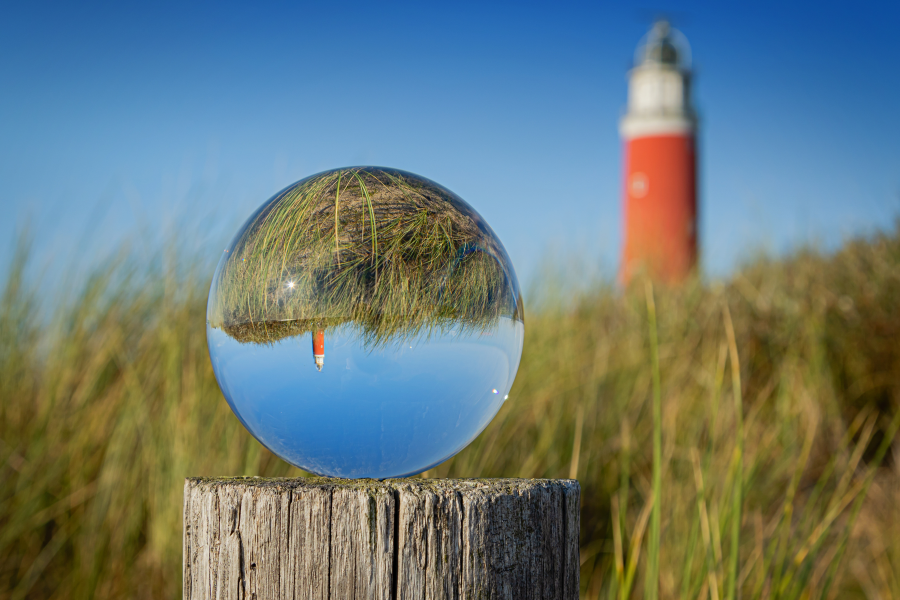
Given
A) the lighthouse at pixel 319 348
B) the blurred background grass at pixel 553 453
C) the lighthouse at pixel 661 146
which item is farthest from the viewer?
the lighthouse at pixel 661 146

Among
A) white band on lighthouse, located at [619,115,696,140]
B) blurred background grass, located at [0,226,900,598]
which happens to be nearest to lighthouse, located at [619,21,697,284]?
white band on lighthouse, located at [619,115,696,140]

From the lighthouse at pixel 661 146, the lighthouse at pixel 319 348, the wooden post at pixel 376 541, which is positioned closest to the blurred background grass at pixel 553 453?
the wooden post at pixel 376 541

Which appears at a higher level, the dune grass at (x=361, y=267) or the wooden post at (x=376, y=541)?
the dune grass at (x=361, y=267)

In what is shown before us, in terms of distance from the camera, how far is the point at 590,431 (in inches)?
143

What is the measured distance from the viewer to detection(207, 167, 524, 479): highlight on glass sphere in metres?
1.08

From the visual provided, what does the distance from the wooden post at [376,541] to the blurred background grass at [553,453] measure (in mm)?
639

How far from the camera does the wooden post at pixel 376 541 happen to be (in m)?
1.09

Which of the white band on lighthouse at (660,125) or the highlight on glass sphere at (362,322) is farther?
the white band on lighthouse at (660,125)

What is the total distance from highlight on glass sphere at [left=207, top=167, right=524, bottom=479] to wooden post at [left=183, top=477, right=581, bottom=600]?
0.10 meters

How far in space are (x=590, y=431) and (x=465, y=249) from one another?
8.83 ft

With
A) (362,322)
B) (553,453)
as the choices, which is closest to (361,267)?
(362,322)

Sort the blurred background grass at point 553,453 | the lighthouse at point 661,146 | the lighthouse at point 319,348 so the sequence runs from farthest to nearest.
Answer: the lighthouse at point 661,146 < the blurred background grass at point 553,453 < the lighthouse at point 319,348

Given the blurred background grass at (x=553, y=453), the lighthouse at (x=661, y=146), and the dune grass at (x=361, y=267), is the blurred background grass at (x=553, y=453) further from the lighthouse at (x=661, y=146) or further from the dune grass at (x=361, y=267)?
the lighthouse at (x=661, y=146)

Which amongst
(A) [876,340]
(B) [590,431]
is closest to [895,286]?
(A) [876,340]
